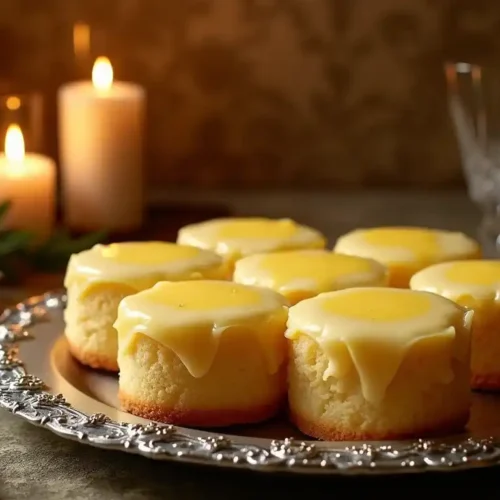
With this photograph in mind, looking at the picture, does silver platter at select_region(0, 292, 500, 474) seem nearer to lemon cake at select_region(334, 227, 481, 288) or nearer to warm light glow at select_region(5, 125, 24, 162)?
lemon cake at select_region(334, 227, 481, 288)

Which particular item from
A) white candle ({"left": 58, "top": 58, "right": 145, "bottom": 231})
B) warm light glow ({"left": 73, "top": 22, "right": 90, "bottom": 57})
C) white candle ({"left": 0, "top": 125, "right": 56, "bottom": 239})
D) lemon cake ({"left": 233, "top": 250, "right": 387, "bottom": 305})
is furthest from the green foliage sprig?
warm light glow ({"left": 73, "top": 22, "right": 90, "bottom": 57})

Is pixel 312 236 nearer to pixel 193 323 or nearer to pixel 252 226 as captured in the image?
pixel 252 226

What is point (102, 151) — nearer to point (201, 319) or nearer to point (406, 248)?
point (406, 248)

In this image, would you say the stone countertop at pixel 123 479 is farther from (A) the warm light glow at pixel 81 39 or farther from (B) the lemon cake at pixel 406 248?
(A) the warm light glow at pixel 81 39

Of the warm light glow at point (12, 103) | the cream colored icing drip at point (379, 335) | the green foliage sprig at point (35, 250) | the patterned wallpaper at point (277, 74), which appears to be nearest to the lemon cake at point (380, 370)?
the cream colored icing drip at point (379, 335)

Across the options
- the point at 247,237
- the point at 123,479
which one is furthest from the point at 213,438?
the point at 247,237
